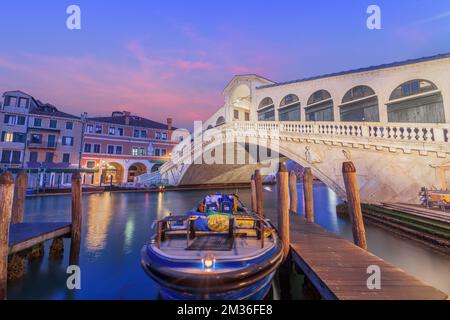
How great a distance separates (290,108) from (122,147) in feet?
71.0

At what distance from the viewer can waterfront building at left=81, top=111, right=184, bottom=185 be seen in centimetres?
2627

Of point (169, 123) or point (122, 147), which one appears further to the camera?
Result: point (169, 123)

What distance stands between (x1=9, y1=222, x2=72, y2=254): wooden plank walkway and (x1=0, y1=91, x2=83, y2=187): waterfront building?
20114 mm

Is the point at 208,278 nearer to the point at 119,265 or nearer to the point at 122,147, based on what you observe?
the point at 119,265

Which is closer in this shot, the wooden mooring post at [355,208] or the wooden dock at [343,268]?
the wooden dock at [343,268]

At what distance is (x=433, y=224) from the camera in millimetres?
6410

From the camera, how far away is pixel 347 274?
11.3ft

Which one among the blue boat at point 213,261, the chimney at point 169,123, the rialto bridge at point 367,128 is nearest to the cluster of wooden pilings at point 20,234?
the blue boat at point 213,261

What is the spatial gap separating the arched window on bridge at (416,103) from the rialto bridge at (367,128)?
0.04 metres

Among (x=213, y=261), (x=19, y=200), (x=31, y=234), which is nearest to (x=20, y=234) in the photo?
(x=31, y=234)

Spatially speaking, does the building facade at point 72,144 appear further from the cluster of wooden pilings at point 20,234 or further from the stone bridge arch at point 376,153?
the stone bridge arch at point 376,153

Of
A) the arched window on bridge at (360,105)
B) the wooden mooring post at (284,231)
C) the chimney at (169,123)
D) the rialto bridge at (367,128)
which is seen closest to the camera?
the wooden mooring post at (284,231)

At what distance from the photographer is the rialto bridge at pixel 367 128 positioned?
8.55m
